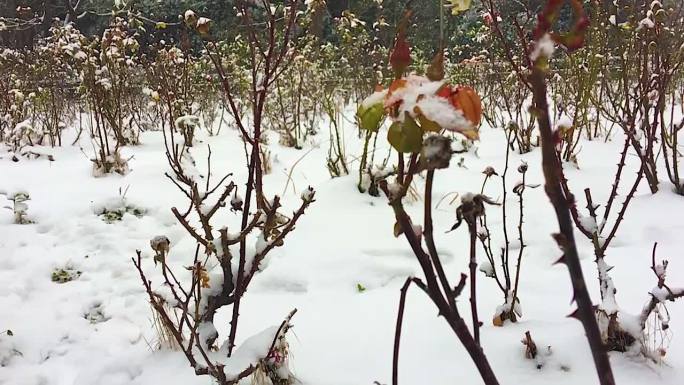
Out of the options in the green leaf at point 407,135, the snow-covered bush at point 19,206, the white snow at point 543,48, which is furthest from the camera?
the snow-covered bush at point 19,206

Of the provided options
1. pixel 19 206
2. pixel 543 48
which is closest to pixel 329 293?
pixel 543 48

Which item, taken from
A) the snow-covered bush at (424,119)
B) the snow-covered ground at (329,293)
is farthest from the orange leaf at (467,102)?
the snow-covered ground at (329,293)

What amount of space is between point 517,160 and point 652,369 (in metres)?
2.59

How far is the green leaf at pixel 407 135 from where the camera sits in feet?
1.82

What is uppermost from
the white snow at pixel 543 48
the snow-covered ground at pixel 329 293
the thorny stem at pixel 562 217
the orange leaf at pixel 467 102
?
the white snow at pixel 543 48

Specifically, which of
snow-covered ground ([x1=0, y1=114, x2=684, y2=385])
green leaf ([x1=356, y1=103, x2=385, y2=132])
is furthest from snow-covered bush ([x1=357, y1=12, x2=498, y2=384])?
snow-covered ground ([x1=0, y1=114, x2=684, y2=385])

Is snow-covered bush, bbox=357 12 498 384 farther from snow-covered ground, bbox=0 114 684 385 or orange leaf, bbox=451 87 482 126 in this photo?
snow-covered ground, bbox=0 114 684 385

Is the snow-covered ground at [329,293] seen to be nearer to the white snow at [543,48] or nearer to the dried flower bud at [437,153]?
the dried flower bud at [437,153]

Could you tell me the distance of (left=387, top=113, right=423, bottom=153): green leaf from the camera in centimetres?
56

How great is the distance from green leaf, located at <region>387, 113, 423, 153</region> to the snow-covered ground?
86 centimetres

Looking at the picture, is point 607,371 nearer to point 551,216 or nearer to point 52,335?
point 52,335

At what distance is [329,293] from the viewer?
181 centimetres

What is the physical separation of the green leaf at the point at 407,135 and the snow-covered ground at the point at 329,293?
0.86 m

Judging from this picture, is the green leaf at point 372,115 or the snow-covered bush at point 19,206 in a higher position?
the green leaf at point 372,115
